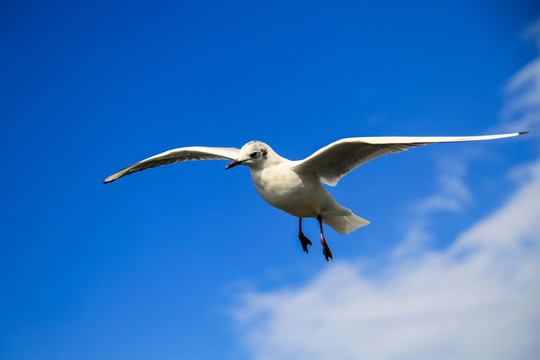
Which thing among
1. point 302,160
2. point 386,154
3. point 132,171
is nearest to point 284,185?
point 302,160

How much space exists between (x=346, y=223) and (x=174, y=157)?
Result: 3610 millimetres

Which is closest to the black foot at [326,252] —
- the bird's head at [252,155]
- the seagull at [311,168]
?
A: the seagull at [311,168]

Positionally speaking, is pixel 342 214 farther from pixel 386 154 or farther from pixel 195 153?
pixel 195 153

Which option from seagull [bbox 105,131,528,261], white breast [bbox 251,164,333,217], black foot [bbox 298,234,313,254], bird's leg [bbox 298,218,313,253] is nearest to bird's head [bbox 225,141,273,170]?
seagull [bbox 105,131,528,261]

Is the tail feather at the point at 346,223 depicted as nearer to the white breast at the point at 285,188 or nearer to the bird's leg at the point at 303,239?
the bird's leg at the point at 303,239

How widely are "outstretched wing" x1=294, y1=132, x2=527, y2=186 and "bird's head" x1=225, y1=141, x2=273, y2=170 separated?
0.54m

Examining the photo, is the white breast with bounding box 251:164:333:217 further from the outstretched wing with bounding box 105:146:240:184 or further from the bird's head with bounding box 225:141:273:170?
the outstretched wing with bounding box 105:146:240:184

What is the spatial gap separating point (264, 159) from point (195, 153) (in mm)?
2633

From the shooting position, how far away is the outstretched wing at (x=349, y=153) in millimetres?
7766

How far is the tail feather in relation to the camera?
385 inches

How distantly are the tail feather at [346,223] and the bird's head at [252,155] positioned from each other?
213 centimetres

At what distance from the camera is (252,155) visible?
8.18m

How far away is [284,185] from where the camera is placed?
820 centimetres

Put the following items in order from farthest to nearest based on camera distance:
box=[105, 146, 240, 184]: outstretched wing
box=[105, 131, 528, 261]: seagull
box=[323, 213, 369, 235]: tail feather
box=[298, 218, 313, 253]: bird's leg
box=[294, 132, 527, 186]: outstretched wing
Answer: box=[105, 146, 240, 184]: outstretched wing < box=[323, 213, 369, 235]: tail feather < box=[298, 218, 313, 253]: bird's leg < box=[105, 131, 528, 261]: seagull < box=[294, 132, 527, 186]: outstretched wing
